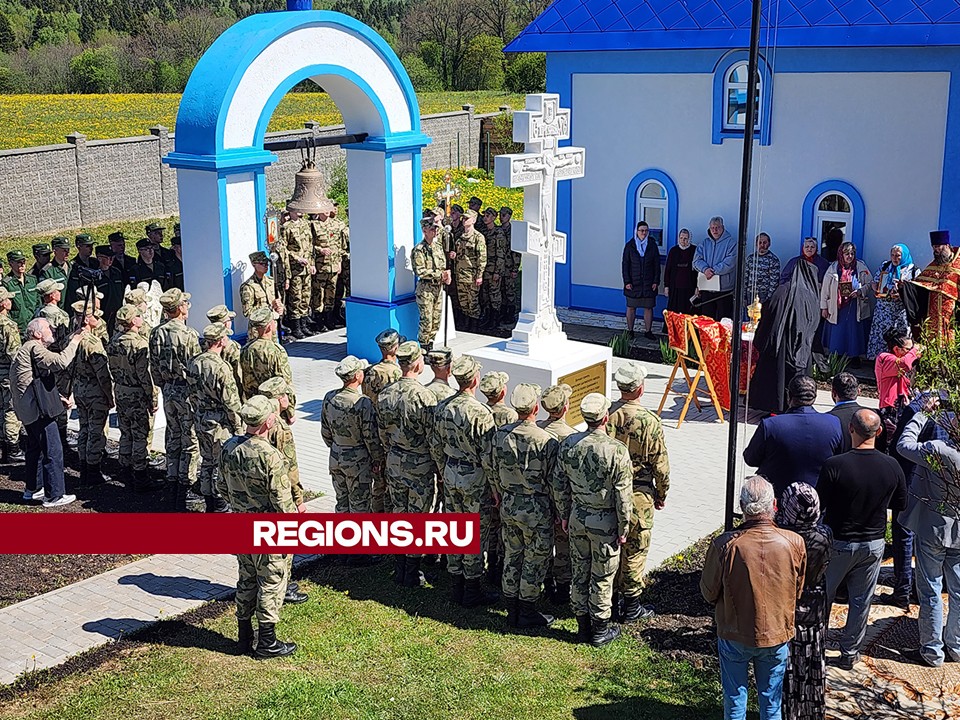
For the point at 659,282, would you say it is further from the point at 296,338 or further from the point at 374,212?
the point at 296,338

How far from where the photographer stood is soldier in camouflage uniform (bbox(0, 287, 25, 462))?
1073cm

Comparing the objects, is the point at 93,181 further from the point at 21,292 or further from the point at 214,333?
the point at 214,333

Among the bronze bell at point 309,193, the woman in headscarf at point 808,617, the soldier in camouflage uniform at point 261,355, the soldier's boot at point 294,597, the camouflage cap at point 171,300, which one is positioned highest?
the bronze bell at point 309,193

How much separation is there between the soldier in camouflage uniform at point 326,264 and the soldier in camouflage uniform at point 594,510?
8781 mm

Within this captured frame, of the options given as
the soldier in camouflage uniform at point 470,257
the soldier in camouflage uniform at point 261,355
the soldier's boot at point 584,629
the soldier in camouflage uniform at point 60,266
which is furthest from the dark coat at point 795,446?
the soldier in camouflage uniform at point 60,266

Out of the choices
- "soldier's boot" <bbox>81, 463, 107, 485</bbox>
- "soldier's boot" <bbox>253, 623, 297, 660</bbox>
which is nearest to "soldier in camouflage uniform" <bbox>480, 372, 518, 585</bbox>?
"soldier's boot" <bbox>253, 623, 297, 660</bbox>

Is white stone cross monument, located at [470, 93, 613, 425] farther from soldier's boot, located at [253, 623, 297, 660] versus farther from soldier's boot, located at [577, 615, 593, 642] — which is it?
soldier's boot, located at [253, 623, 297, 660]

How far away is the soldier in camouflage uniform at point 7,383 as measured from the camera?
35.2ft

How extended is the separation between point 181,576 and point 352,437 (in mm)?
1640

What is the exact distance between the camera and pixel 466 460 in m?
7.91

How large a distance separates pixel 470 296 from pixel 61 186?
45.1 feet

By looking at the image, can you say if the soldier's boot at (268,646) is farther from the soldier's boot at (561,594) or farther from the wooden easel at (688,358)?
the wooden easel at (688,358)

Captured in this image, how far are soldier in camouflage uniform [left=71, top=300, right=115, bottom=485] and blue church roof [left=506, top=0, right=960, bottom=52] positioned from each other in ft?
25.3

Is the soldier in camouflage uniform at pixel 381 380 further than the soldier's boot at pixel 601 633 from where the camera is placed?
Yes
